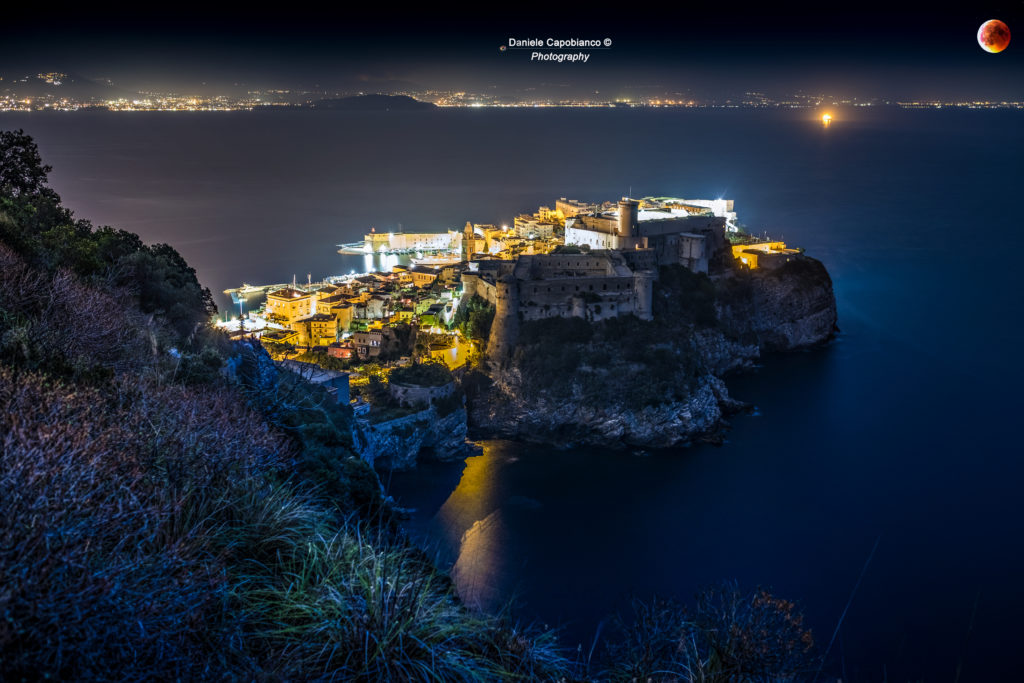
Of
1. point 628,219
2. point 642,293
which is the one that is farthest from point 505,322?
point 628,219

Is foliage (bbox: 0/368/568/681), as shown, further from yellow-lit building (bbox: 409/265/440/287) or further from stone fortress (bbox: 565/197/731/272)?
yellow-lit building (bbox: 409/265/440/287)

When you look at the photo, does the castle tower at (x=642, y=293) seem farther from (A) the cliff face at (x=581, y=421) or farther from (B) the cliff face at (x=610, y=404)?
(A) the cliff face at (x=581, y=421)

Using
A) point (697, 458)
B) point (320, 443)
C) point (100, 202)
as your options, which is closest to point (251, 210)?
point (100, 202)

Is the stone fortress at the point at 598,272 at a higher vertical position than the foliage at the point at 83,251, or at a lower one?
lower

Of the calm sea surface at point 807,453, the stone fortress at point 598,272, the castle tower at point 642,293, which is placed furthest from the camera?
the castle tower at point 642,293

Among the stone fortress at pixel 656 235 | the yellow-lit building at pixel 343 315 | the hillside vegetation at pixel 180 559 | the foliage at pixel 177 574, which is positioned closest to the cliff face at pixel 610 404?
the stone fortress at pixel 656 235

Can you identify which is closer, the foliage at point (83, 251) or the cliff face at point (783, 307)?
the foliage at point (83, 251)

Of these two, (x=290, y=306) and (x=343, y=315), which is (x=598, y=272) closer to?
(x=343, y=315)
